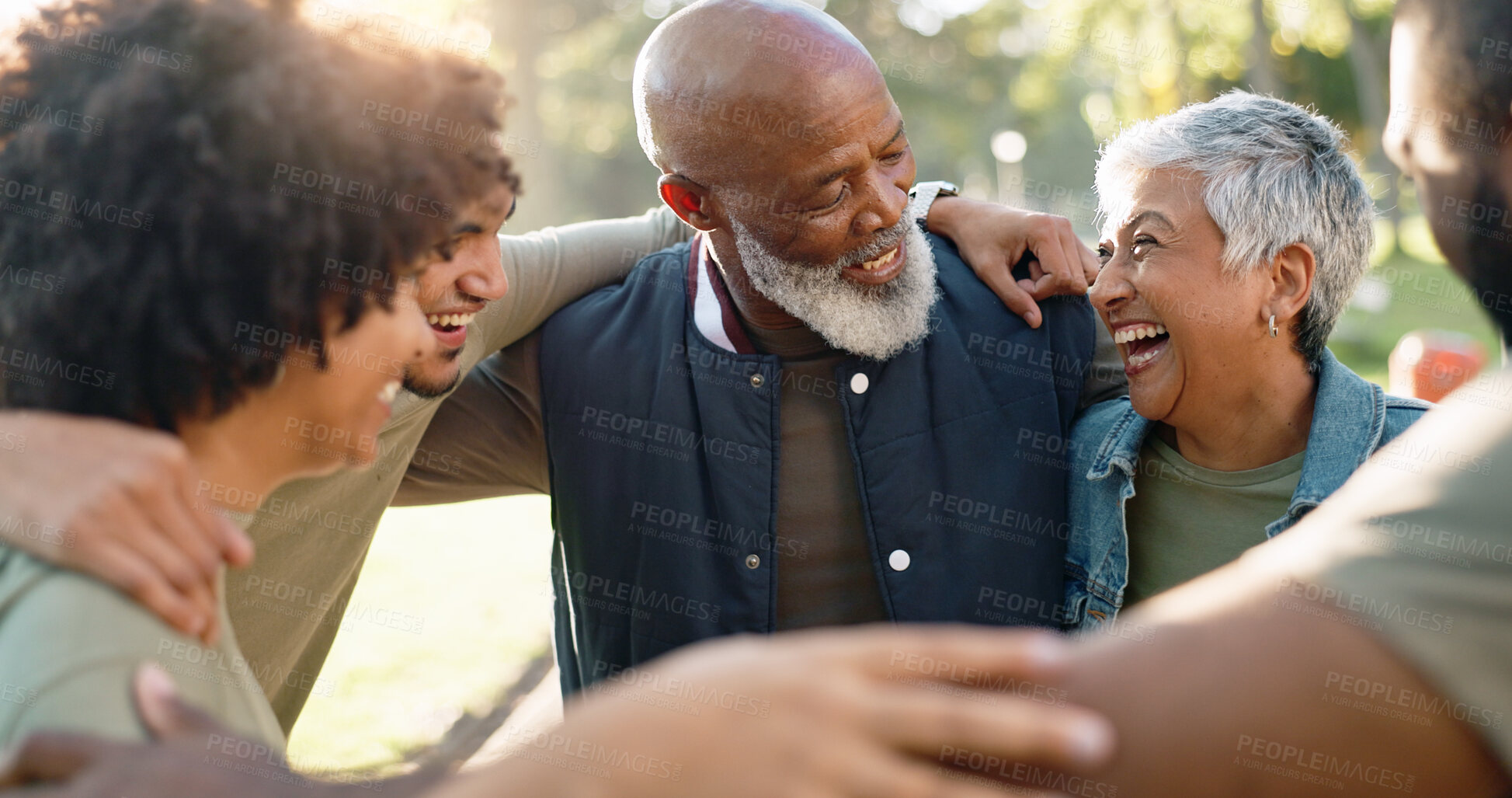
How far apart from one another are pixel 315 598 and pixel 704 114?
175 centimetres

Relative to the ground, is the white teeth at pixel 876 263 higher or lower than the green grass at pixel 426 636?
higher

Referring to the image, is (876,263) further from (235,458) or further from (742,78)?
(235,458)

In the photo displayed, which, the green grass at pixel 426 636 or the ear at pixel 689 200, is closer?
the ear at pixel 689 200

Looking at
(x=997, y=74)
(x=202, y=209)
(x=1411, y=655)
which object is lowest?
(x=997, y=74)

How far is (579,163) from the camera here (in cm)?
3594

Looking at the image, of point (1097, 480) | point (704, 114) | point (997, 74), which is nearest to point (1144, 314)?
point (1097, 480)

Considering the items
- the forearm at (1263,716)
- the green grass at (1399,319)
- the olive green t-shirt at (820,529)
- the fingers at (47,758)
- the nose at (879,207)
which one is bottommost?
the green grass at (1399,319)

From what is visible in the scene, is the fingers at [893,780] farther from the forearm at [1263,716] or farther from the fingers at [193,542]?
the fingers at [193,542]

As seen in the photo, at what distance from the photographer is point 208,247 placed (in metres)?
1.40

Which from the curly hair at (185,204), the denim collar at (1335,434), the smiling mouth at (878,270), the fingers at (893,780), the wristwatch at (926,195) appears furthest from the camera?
the wristwatch at (926,195)

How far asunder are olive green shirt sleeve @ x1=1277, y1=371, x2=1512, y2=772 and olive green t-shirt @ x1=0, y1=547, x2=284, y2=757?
119 centimetres

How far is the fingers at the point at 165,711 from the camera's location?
1.15 meters

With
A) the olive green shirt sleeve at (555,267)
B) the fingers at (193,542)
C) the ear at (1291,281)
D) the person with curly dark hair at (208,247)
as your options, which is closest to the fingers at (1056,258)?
the ear at (1291,281)

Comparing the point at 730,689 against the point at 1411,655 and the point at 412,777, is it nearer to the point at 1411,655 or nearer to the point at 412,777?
the point at 412,777
